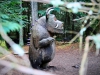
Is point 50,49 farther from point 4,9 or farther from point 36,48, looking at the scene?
point 4,9

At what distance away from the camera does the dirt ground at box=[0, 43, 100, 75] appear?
Answer: 6339 mm

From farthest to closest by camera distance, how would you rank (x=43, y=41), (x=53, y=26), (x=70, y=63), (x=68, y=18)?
1. (x=68, y=18)
2. (x=70, y=63)
3. (x=53, y=26)
4. (x=43, y=41)

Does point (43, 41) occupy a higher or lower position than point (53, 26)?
lower

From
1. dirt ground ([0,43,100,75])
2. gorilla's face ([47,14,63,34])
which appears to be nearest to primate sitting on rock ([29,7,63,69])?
gorilla's face ([47,14,63,34])

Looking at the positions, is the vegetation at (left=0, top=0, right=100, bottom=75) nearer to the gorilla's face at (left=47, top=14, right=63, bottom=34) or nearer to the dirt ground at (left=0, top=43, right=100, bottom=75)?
the gorilla's face at (left=47, top=14, right=63, bottom=34)

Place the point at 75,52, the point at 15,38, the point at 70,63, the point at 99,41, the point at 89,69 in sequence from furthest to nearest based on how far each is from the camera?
the point at 15,38, the point at 75,52, the point at 70,63, the point at 89,69, the point at 99,41

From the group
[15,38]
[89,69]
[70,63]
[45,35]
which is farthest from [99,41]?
[15,38]

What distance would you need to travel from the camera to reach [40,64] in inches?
242

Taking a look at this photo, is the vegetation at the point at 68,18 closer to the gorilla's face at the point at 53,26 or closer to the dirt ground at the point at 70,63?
the gorilla's face at the point at 53,26

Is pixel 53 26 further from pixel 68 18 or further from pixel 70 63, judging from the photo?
pixel 68 18

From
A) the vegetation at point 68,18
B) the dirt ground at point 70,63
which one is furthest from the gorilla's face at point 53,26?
the dirt ground at point 70,63

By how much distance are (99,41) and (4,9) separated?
448 centimetres

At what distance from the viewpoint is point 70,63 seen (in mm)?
7629

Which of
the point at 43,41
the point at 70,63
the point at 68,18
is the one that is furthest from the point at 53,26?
the point at 68,18
